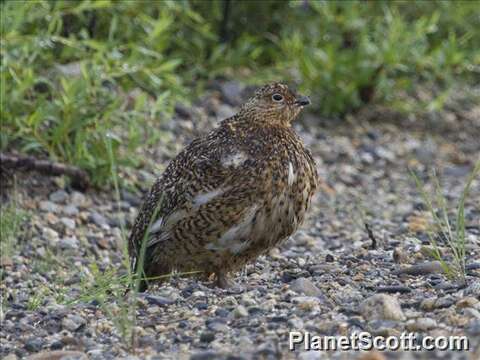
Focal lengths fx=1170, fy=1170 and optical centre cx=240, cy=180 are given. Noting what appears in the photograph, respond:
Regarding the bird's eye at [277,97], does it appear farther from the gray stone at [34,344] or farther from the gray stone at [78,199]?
the gray stone at [78,199]

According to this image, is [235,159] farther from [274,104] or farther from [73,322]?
[73,322]

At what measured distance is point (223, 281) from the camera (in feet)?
20.0

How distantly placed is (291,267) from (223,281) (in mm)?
556

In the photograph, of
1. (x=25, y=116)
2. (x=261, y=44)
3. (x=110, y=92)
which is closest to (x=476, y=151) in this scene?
(x=261, y=44)

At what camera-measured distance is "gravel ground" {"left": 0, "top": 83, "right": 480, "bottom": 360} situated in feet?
15.9

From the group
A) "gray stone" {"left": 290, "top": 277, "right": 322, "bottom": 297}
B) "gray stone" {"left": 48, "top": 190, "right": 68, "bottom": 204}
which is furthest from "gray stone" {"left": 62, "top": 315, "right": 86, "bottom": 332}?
"gray stone" {"left": 48, "top": 190, "right": 68, "bottom": 204}

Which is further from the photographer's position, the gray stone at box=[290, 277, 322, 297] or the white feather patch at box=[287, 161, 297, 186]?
the white feather patch at box=[287, 161, 297, 186]

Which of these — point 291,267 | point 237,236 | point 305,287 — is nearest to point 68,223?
point 291,267

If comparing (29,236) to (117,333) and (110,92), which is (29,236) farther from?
(117,333)

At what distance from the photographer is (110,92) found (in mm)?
8633

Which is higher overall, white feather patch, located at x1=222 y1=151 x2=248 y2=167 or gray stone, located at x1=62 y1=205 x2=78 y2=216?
white feather patch, located at x1=222 y1=151 x2=248 y2=167

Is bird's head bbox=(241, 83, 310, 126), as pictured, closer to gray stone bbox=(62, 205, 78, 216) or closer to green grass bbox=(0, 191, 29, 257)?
green grass bbox=(0, 191, 29, 257)

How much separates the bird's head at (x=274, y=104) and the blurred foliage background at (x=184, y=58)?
6.04 feet

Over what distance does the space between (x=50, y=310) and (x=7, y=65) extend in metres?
2.73
